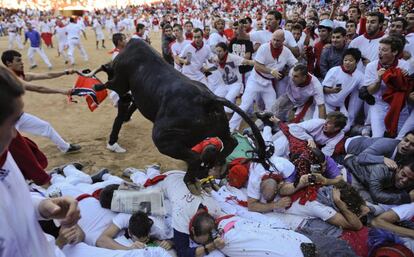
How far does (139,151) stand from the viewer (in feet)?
18.8

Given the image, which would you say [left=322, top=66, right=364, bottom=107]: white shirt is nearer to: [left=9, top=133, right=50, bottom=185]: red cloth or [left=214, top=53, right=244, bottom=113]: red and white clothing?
[left=214, top=53, right=244, bottom=113]: red and white clothing

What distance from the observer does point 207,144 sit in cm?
346

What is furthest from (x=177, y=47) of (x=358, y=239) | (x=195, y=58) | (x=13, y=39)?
(x=13, y=39)

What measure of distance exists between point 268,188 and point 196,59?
174 inches

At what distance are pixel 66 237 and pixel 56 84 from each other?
850 centimetres

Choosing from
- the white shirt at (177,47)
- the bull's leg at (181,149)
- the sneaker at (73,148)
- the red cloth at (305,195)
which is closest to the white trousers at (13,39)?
the white shirt at (177,47)

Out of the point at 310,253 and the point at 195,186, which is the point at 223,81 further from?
the point at 310,253

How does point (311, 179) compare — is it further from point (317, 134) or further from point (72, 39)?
point (72, 39)

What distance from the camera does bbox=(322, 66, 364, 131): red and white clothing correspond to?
18.4 feet

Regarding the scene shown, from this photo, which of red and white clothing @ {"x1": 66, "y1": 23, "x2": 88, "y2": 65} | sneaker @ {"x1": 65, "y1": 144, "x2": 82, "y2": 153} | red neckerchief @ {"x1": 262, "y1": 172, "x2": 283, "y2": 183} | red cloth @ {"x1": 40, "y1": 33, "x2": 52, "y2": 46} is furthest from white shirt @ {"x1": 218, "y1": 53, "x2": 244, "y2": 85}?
red cloth @ {"x1": 40, "y1": 33, "x2": 52, "y2": 46}

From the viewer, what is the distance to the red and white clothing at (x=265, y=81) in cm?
602

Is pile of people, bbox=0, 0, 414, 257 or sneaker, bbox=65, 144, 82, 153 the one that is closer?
pile of people, bbox=0, 0, 414, 257

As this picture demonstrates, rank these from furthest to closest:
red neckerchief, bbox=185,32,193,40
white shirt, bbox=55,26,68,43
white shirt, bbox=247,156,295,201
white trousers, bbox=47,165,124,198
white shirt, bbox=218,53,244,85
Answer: white shirt, bbox=55,26,68,43 → red neckerchief, bbox=185,32,193,40 → white shirt, bbox=218,53,244,85 → white trousers, bbox=47,165,124,198 → white shirt, bbox=247,156,295,201

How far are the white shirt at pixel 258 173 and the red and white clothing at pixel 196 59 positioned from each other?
3.88 meters
